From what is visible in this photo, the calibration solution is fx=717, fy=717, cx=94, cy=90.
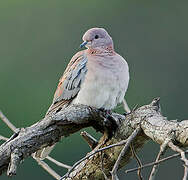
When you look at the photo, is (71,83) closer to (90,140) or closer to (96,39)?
(96,39)

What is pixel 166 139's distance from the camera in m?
3.72

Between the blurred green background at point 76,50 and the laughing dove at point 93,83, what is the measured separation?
7200 millimetres

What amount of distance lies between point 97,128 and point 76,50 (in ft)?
31.8

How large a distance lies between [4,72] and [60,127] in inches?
472

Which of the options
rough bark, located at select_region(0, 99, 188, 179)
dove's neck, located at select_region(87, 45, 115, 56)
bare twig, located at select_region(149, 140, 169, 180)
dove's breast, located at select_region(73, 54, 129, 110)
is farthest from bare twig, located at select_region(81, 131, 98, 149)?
dove's neck, located at select_region(87, 45, 115, 56)

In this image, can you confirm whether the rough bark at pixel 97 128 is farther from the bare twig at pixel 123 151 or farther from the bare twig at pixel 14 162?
the bare twig at pixel 123 151

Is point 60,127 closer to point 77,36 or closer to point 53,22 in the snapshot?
point 77,36

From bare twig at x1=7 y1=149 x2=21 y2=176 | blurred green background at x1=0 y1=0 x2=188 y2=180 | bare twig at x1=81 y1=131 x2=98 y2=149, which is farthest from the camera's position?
blurred green background at x1=0 y1=0 x2=188 y2=180

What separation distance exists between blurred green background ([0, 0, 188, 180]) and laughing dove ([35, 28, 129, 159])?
7.20 meters

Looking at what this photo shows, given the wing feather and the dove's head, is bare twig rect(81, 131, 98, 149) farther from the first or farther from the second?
the dove's head

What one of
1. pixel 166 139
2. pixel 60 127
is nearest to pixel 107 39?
pixel 60 127

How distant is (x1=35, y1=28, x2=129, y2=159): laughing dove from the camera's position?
5.45 m

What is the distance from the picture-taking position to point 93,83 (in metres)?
5.50

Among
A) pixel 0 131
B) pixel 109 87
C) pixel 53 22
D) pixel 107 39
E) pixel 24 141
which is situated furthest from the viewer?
pixel 53 22
